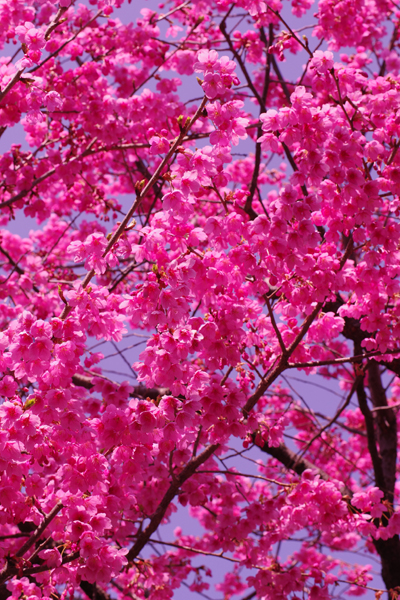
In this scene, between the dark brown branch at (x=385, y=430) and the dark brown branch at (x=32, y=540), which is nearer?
the dark brown branch at (x=32, y=540)

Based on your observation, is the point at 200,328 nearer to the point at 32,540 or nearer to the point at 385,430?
the point at 32,540

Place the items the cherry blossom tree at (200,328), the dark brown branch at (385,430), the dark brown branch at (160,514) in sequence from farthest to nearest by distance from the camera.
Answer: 1. the dark brown branch at (385,430)
2. the dark brown branch at (160,514)
3. the cherry blossom tree at (200,328)

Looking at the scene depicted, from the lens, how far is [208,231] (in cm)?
336

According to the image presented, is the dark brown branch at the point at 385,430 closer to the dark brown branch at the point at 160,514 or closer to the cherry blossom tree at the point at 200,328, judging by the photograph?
the cherry blossom tree at the point at 200,328

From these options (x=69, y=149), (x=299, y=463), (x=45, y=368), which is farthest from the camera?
(x=69, y=149)

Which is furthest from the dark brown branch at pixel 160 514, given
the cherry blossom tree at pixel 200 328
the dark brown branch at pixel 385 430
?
the dark brown branch at pixel 385 430

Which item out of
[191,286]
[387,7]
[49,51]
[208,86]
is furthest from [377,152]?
[387,7]

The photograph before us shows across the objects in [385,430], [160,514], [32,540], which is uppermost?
[385,430]

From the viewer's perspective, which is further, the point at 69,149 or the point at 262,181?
the point at 262,181

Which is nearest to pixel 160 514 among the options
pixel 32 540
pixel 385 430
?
pixel 32 540

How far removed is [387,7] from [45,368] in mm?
8003

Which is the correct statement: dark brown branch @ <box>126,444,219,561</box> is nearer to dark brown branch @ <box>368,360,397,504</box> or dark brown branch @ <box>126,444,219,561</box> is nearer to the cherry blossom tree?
the cherry blossom tree

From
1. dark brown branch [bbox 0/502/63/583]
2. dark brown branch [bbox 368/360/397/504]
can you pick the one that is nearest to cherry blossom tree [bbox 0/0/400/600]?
dark brown branch [bbox 0/502/63/583]

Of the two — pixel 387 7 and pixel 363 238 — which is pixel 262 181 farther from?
pixel 363 238
